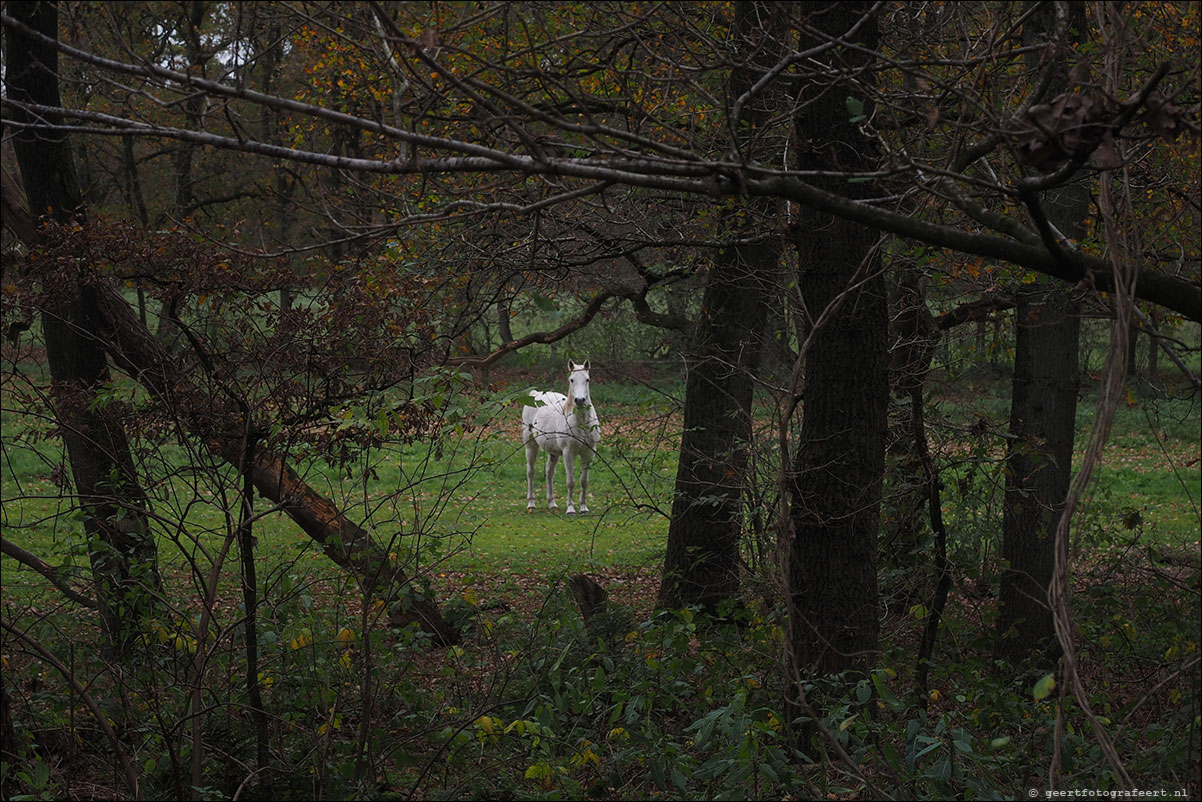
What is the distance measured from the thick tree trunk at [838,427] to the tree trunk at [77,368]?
396 centimetres

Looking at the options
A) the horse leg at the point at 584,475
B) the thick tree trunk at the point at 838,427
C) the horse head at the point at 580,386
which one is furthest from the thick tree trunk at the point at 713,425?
the horse leg at the point at 584,475

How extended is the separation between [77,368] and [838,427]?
6.27m

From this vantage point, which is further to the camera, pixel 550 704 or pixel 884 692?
pixel 550 704

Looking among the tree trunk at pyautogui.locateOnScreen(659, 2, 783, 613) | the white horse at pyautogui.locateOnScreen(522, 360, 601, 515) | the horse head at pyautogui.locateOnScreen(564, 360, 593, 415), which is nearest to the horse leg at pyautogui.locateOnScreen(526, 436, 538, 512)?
the white horse at pyautogui.locateOnScreen(522, 360, 601, 515)

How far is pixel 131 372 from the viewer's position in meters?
5.80

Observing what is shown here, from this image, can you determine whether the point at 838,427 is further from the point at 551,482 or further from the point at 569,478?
the point at 551,482

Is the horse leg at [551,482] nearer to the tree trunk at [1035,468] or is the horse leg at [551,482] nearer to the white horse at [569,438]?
the white horse at [569,438]

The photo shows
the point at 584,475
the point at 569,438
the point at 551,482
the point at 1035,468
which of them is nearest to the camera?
the point at 1035,468

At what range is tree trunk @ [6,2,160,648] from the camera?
632 cm

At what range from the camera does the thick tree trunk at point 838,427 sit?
18.8 ft

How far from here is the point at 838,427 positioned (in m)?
5.77

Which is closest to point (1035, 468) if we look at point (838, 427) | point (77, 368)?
point (838, 427)

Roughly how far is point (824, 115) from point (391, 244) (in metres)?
4.18

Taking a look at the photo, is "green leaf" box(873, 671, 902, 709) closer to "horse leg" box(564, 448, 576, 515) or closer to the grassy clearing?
the grassy clearing
